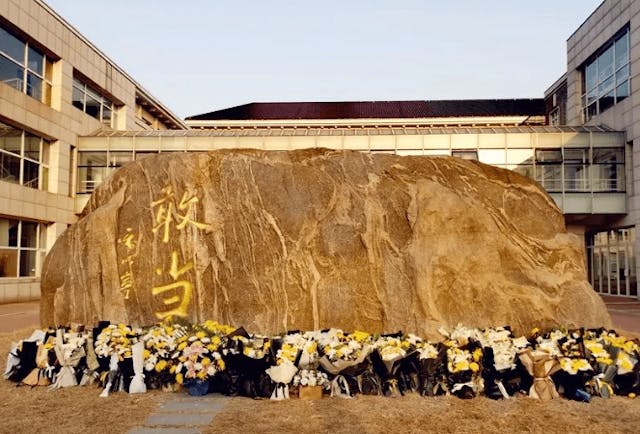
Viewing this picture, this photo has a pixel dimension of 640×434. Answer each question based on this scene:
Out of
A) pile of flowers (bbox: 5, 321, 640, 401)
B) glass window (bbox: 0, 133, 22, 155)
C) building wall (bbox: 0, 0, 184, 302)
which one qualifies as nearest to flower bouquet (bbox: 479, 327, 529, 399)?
pile of flowers (bbox: 5, 321, 640, 401)

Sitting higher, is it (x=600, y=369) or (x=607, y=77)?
(x=607, y=77)

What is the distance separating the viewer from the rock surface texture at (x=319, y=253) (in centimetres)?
834

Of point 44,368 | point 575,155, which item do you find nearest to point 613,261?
point 575,155

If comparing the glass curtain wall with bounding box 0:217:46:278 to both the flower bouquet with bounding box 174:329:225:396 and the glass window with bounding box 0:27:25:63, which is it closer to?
the glass window with bounding box 0:27:25:63

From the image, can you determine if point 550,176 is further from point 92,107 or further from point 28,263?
point 28,263

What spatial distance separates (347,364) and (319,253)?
2.08 metres

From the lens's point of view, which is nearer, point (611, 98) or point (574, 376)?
point (574, 376)

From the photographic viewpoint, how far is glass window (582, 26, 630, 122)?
26.1 m

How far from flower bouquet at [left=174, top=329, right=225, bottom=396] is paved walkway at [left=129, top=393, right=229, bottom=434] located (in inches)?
6.0

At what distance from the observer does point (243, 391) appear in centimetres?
699

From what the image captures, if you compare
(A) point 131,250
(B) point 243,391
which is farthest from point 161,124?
(B) point 243,391

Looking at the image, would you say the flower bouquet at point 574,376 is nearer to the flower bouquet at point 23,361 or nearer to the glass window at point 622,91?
the flower bouquet at point 23,361

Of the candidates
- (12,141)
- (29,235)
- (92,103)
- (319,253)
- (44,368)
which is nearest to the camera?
(44,368)

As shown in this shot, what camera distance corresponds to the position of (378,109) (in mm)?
53469
